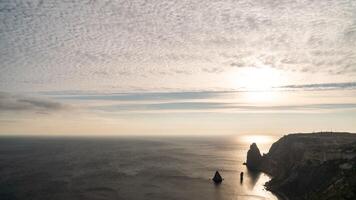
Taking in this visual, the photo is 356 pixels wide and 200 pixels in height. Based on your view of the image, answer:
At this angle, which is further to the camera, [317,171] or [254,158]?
[254,158]

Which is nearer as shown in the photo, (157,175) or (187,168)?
(157,175)

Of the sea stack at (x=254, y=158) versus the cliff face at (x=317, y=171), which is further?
the sea stack at (x=254, y=158)

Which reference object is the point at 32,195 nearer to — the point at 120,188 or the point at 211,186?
the point at 120,188

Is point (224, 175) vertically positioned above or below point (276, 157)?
below

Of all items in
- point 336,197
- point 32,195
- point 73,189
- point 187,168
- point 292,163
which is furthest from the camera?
point 187,168

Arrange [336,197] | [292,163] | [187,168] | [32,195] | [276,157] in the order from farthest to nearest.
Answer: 1. [187,168]
2. [276,157]
3. [292,163]
4. [32,195]
5. [336,197]

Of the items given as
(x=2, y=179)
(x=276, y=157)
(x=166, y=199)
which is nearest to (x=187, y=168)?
(x=276, y=157)

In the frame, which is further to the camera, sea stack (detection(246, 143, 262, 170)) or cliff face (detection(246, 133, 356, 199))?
sea stack (detection(246, 143, 262, 170))

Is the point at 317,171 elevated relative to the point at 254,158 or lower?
lower
